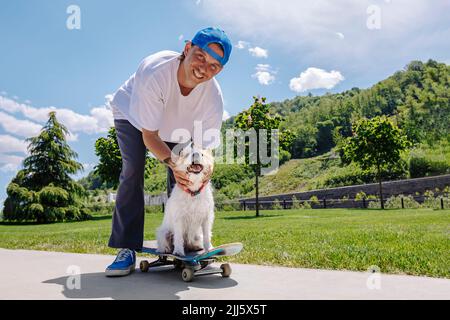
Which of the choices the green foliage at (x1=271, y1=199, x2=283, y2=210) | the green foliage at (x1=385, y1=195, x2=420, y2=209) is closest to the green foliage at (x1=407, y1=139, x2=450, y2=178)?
the green foliage at (x1=385, y1=195, x2=420, y2=209)

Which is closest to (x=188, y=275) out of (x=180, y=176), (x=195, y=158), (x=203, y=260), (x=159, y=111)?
(x=203, y=260)

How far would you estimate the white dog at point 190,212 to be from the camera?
9.50 feet

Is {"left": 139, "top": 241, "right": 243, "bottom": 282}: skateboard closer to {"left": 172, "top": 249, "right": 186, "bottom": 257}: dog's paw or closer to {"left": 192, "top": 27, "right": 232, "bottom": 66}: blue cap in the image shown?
{"left": 172, "top": 249, "right": 186, "bottom": 257}: dog's paw

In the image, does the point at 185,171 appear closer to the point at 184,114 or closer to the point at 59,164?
the point at 184,114

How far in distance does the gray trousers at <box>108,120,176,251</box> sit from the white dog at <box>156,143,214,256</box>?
229 mm

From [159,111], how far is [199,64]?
0.47 metres

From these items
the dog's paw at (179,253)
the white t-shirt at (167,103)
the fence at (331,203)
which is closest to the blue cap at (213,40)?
the white t-shirt at (167,103)

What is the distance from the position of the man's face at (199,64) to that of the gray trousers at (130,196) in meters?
0.80

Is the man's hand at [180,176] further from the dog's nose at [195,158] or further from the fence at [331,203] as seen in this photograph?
the fence at [331,203]

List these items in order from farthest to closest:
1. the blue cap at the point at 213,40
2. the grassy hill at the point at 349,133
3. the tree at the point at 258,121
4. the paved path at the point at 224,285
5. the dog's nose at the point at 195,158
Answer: the grassy hill at the point at 349,133, the tree at the point at 258,121, the dog's nose at the point at 195,158, the blue cap at the point at 213,40, the paved path at the point at 224,285

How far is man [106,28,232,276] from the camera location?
2.81 metres
